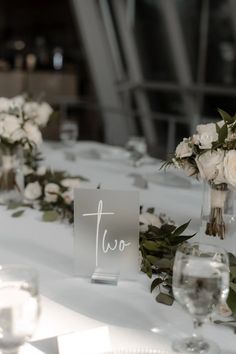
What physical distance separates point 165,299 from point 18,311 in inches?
16.7

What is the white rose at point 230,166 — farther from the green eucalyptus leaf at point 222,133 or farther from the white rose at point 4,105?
the white rose at point 4,105

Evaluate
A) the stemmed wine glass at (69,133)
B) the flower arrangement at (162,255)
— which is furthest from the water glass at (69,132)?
A: the flower arrangement at (162,255)

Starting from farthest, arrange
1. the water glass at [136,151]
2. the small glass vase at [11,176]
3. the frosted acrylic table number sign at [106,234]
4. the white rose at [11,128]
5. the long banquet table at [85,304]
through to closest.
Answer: the water glass at [136,151] → the small glass vase at [11,176] → the white rose at [11,128] → the frosted acrylic table number sign at [106,234] → the long banquet table at [85,304]

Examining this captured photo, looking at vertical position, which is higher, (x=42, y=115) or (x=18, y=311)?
(x=42, y=115)

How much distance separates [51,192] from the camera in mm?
1930

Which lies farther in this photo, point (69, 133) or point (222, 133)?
point (69, 133)

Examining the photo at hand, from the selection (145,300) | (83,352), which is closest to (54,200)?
(145,300)

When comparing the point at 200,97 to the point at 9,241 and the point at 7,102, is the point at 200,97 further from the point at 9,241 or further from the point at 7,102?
the point at 9,241

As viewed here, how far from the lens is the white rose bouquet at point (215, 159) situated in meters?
1.36

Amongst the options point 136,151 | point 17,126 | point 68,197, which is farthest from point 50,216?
point 136,151

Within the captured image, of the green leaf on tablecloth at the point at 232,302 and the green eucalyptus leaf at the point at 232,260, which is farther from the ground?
the green eucalyptus leaf at the point at 232,260

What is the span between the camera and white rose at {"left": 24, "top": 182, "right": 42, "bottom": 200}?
6.53 feet

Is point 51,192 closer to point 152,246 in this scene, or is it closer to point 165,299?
point 152,246

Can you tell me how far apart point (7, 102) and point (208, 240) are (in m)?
0.92
